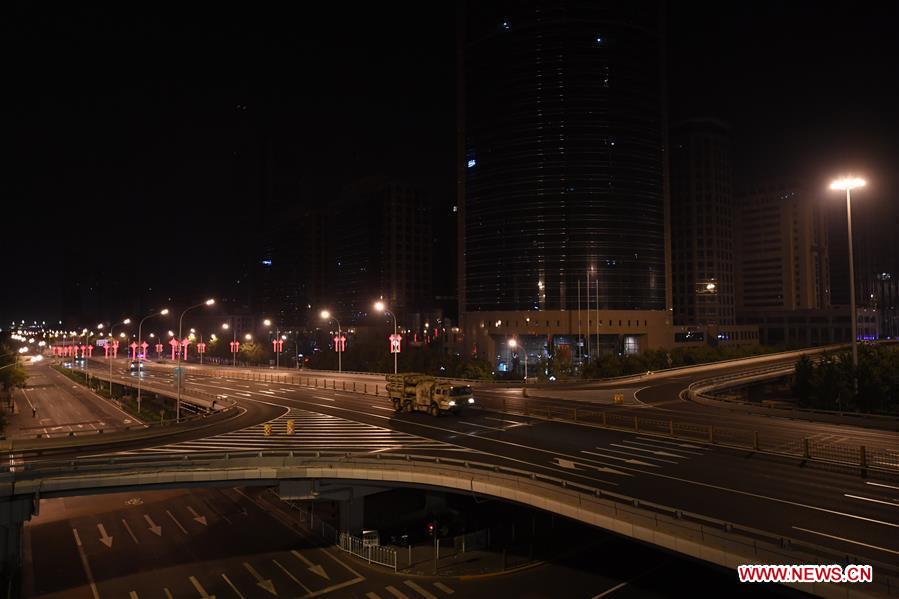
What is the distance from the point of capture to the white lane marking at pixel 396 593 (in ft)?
72.7

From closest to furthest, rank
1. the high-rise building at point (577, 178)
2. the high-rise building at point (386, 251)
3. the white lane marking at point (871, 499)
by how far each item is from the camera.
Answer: the white lane marking at point (871, 499)
the high-rise building at point (577, 178)
the high-rise building at point (386, 251)

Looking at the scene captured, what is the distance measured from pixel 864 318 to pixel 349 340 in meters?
148

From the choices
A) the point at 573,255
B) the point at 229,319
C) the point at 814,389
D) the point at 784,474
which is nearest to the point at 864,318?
the point at 573,255

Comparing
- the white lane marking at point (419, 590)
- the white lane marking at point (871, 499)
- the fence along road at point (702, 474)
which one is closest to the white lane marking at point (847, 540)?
the fence along road at point (702, 474)

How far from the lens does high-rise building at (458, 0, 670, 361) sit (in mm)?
110500

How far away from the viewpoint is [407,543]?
2838 cm

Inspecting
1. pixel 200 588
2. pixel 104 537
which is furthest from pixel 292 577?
pixel 104 537

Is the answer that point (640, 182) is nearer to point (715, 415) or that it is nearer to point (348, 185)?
point (715, 415)

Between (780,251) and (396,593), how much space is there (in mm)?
170482

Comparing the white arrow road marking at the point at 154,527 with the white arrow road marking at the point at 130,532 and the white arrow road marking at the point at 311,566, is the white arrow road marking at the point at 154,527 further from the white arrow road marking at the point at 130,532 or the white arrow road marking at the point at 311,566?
the white arrow road marking at the point at 311,566

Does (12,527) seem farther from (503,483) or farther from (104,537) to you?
(503,483)

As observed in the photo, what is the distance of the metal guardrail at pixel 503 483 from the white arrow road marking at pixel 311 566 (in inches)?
205

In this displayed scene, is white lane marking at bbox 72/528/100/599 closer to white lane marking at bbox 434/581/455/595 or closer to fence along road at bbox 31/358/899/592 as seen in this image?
white lane marking at bbox 434/581/455/595

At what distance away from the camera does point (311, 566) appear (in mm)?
25828
